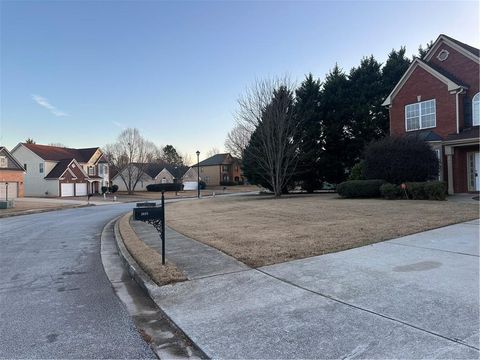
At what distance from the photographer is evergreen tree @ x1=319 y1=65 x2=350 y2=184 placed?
1291 inches

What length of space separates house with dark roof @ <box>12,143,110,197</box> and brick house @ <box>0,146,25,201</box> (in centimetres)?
575

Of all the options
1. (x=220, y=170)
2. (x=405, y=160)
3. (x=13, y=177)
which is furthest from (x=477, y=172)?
(x=220, y=170)

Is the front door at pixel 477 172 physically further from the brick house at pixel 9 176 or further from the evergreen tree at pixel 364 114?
the brick house at pixel 9 176

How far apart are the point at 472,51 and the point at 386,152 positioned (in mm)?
8909

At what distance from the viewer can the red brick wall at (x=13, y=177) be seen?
4697cm

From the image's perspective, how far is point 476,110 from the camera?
21953 millimetres

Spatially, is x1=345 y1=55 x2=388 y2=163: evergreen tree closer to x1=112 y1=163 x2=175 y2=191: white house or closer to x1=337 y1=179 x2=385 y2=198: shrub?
x1=337 y1=179 x2=385 y2=198: shrub

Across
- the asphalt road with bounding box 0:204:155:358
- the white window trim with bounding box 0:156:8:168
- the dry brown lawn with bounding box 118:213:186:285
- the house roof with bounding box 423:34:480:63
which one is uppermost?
the house roof with bounding box 423:34:480:63

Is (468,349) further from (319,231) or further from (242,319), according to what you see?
(319,231)

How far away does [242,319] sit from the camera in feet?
14.7

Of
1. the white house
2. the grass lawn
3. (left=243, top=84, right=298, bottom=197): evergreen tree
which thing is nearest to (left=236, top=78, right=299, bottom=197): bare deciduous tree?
(left=243, top=84, right=298, bottom=197): evergreen tree

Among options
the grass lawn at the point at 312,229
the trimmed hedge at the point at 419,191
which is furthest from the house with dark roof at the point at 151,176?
the grass lawn at the point at 312,229

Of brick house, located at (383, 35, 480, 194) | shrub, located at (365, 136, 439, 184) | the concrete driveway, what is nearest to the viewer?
the concrete driveway

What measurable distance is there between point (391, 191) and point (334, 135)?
1435 centimetres
